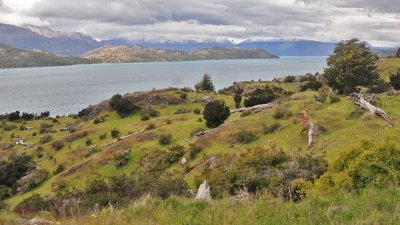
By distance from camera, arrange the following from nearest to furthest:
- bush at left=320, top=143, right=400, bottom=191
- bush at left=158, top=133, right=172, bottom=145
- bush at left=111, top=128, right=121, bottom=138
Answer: bush at left=320, top=143, right=400, bottom=191
bush at left=158, top=133, right=172, bottom=145
bush at left=111, top=128, right=121, bottom=138

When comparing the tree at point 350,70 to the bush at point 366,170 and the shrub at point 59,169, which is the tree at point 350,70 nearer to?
the shrub at point 59,169

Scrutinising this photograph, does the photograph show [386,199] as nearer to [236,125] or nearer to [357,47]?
[236,125]

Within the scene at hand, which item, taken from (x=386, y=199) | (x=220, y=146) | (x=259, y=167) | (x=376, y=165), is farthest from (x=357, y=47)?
(x=386, y=199)

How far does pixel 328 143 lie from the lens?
24.3 meters

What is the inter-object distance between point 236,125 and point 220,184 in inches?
660

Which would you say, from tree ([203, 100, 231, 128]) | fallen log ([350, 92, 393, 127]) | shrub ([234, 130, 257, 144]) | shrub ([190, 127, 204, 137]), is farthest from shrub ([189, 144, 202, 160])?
fallen log ([350, 92, 393, 127])

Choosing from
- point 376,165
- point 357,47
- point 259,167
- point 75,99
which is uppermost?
point 357,47

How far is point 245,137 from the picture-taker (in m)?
31.2

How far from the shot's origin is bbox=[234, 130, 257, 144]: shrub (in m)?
31.0

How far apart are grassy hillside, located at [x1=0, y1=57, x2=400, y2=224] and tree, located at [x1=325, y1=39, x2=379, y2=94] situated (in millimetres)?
11470

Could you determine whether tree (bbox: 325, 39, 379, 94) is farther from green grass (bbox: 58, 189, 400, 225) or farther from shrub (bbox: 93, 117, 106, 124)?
green grass (bbox: 58, 189, 400, 225)

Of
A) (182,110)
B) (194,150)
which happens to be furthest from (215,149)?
(182,110)

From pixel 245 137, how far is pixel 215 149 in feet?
8.71

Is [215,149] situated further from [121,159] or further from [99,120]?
[99,120]
